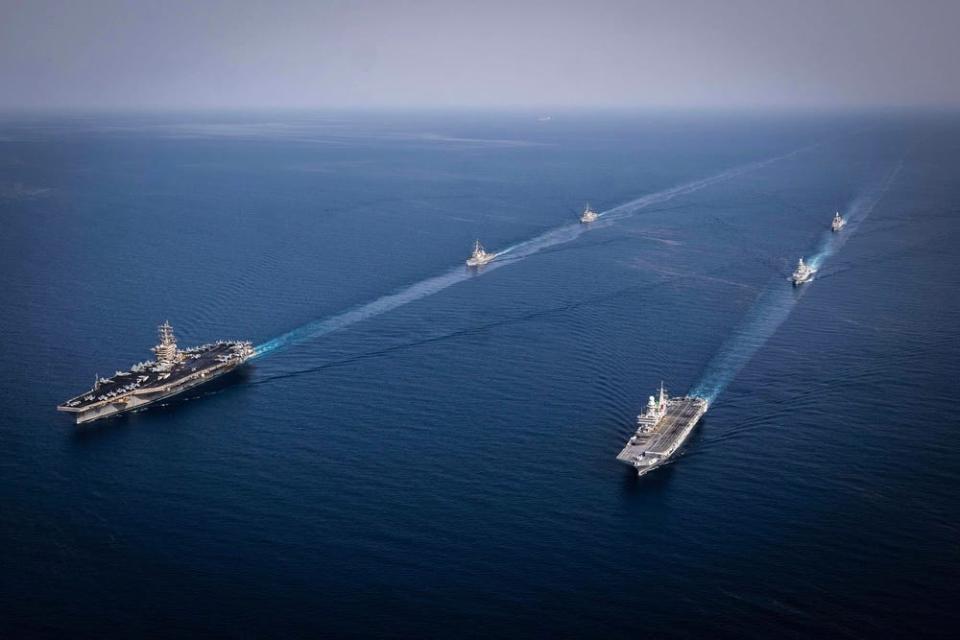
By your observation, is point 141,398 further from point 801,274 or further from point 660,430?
point 801,274

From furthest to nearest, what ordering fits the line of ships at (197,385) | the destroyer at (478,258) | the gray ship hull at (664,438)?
the destroyer at (478,258) → the line of ships at (197,385) → the gray ship hull at (664,438)

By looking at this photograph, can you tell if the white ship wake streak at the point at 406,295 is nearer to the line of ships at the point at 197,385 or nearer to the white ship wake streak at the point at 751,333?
the line of ships at the point at 197,385

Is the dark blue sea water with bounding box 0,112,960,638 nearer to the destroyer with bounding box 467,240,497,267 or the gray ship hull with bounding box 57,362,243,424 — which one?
the gray ship hull with bounding box 57,362,243,424

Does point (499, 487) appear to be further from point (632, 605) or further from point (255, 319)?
point (255, 319)

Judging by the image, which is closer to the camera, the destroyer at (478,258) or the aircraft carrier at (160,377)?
the aircraft carrier at (160,377)

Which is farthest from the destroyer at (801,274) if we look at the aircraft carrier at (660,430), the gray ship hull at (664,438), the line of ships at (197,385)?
the gray ship hull at (664,438)

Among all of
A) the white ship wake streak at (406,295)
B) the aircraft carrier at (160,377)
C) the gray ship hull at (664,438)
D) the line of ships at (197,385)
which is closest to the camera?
the gray ship hull at (664,438)
